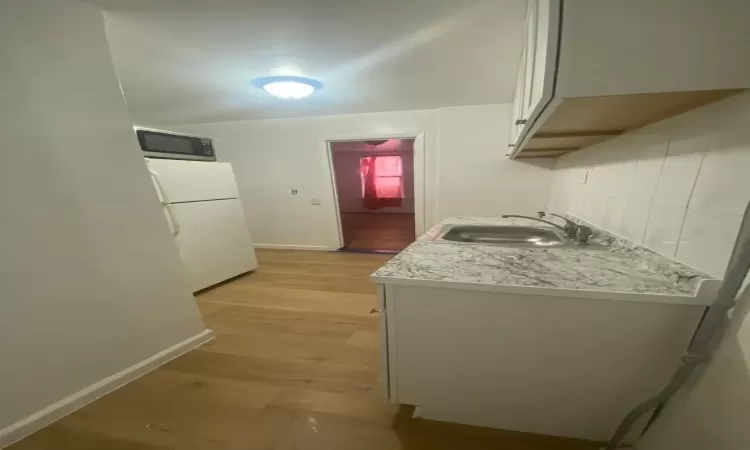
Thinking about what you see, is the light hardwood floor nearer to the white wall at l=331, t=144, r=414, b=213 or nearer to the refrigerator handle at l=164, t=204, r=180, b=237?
the refrigerator handle at l=164, t=204, r=180, b=237

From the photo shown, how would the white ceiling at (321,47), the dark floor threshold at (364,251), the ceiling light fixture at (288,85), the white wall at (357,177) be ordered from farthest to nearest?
the white wall at (357,177) < the dark floor threshold at (364,251) < the ceiling light fixture at (288,85) < the white ceiling at (321,47)

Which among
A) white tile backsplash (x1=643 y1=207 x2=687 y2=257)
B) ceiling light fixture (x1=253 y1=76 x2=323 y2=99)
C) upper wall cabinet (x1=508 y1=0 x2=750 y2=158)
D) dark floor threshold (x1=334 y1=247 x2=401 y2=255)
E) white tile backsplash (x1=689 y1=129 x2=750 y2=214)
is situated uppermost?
ceiling light fixture (x1=253 y1=76 x2=323 y2=99)

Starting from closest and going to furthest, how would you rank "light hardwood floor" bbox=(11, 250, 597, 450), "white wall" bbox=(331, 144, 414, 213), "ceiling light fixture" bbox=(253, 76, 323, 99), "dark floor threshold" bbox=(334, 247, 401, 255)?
"light hardwood floor" bbox=(11, 250, 597, 450) → "ceiling light fixture" bbox=(253, 76, 323, 99) → "dark floor threshold" bbox=(334, 247, 401, 255) → "white wall" bbox=(331, 144, 414, 213)

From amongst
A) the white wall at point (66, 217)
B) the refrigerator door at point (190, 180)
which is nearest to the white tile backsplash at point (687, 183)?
the white wall at point (66, 217)

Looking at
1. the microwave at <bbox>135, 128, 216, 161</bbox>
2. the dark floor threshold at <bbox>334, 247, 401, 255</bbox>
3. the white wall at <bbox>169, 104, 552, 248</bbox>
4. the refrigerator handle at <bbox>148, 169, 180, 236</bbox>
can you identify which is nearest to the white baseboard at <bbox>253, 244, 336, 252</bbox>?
the white wall at <bbox>169, 104, 552, 248</bbox>

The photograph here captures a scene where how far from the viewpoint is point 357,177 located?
7234 millimetres

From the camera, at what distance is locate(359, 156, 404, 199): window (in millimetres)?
6836

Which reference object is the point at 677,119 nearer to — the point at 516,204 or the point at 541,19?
the point at 541,19

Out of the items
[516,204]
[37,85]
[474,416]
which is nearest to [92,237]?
[37,85]

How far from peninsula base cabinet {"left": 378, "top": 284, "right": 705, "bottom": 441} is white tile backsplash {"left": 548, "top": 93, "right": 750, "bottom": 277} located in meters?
0.22

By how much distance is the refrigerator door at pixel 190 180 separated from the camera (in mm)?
2244

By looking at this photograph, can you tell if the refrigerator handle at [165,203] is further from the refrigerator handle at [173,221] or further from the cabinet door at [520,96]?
the cabinet door at [520,96]

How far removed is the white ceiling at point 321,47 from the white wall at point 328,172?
47 cm

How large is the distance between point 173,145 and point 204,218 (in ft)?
2.37
